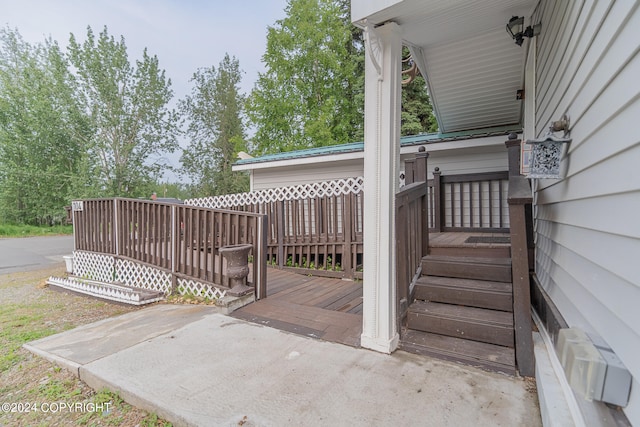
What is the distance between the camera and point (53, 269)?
7414mm

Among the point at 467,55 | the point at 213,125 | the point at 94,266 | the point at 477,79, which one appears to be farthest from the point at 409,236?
the point at 213,125

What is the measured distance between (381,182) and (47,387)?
2.98 metres

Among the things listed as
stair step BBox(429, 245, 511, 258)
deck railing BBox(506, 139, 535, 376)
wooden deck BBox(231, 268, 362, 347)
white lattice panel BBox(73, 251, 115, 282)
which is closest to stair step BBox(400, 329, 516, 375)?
deck railing BBox(506, 139, 535, 376)

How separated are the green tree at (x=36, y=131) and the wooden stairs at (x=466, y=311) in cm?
1905

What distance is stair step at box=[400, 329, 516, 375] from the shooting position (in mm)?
2146

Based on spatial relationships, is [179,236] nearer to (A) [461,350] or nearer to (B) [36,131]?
(A) [461,350]

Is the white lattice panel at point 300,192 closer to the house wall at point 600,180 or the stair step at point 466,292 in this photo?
the stair step at point 466,292

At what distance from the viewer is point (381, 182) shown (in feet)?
8.11

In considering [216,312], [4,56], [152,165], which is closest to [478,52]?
[216,312]

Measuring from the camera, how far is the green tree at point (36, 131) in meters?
15.6

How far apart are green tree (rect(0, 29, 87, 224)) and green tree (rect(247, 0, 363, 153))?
10.1 metres

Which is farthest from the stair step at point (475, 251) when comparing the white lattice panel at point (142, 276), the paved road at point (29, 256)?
the paved road at point (29, 256)

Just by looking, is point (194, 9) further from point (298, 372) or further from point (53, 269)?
point (298, 372)

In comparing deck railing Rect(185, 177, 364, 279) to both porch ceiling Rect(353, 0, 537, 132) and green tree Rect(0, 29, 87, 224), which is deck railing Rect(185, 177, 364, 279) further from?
green tree Rect(0, 29, 87, 224)
